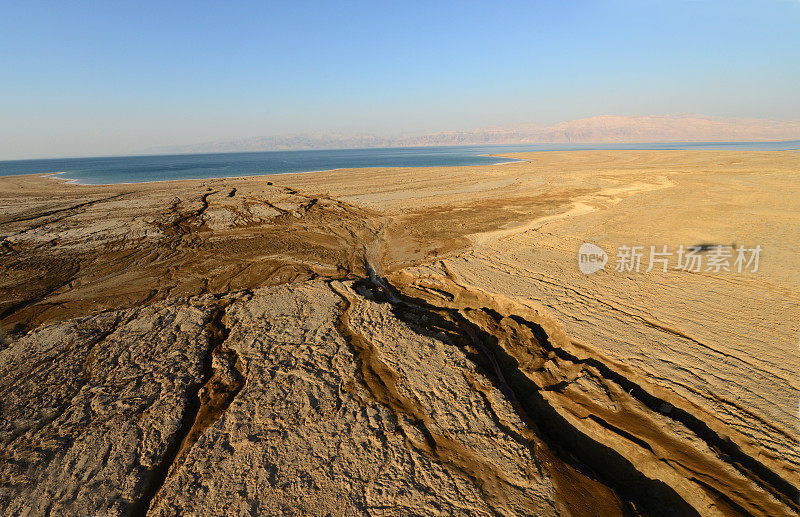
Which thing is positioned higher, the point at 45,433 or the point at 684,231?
the point at 684,231

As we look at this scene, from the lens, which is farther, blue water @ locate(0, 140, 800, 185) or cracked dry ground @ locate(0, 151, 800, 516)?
blue water @ locate(0, 140, 800, 185)

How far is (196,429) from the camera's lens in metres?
2.91

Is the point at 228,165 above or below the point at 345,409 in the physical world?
above

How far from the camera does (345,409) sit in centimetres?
311

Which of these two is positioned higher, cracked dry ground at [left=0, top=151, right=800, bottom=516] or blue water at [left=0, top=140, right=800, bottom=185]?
blue water at [left=0, top=140, right=800, bottom=185]

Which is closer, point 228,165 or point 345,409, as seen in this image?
point 345,409

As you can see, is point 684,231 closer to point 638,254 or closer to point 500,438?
point 638,254

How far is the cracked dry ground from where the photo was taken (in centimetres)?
239

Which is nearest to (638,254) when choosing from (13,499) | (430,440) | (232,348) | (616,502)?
(616,502)

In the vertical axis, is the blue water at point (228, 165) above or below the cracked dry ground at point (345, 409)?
above

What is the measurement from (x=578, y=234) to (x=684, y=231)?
101 inches

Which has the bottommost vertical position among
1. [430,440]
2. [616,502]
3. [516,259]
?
[616,502]

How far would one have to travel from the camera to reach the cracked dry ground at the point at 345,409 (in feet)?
7.85

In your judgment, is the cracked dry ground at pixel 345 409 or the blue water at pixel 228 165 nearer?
the cracked dry ground at pixel 345 409
